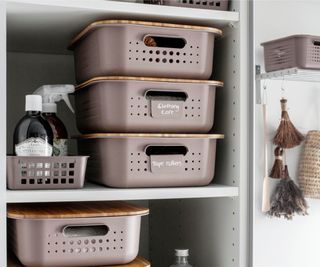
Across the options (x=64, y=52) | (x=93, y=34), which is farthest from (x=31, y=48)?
(x=93, y=34)

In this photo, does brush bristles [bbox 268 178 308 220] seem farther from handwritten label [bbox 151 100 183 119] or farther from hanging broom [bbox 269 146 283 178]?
handwritten label [bbox 151 100 183 119]

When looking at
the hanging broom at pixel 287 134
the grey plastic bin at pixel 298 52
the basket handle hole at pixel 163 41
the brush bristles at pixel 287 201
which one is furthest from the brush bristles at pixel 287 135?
the basket handle hole at pixel 163 41

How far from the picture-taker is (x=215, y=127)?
53.5 inches

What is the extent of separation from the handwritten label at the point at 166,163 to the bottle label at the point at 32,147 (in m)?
0.23

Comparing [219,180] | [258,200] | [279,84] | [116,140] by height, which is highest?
[279,84]

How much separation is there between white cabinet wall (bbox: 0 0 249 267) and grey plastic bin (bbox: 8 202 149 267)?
48 millimetres

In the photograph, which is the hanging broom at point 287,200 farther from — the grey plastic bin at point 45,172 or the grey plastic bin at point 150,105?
the grey plastic bin at point 45,172

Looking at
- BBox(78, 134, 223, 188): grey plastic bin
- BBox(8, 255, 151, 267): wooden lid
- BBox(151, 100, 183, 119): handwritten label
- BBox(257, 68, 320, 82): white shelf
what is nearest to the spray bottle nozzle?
BBox(78, 134, 223, 188): grey plastic bin

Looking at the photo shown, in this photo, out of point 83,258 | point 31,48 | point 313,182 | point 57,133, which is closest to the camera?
point 83,258

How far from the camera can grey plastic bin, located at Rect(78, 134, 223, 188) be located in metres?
1.19

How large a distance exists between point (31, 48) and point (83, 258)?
702 millimetres

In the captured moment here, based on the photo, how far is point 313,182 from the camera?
1894mm

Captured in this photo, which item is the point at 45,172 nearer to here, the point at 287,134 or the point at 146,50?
the point at 146,50

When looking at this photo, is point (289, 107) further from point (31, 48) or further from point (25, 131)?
point (25, 131)
